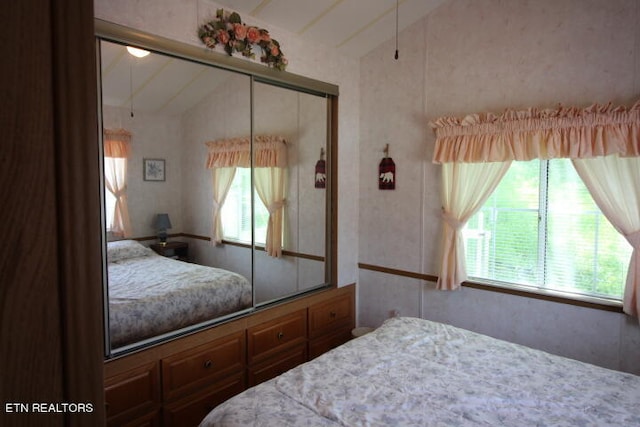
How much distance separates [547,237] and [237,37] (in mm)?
2469

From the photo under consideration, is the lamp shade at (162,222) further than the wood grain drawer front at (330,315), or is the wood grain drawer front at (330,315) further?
the wood grain drawer front at (330,315)

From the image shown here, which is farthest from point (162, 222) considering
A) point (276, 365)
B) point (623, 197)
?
point (623, 197)

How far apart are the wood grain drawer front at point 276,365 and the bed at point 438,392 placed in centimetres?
86

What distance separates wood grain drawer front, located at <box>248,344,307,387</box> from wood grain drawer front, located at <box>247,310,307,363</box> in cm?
5

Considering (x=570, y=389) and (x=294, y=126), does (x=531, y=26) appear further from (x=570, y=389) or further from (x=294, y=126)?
(x=570, y=389)

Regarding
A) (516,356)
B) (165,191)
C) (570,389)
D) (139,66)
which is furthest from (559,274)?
(139,66)

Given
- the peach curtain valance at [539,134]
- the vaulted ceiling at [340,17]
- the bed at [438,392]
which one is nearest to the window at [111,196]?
the bed at [438,392]

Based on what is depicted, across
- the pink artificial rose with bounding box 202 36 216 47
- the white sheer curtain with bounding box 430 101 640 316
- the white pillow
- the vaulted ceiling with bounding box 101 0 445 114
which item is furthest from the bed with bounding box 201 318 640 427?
the pink artificial rose with bounding box 202 36 216 47

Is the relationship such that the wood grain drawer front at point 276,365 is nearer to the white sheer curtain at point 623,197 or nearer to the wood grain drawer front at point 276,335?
the wood grain drawer front at point 276,335

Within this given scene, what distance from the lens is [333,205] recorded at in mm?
3463

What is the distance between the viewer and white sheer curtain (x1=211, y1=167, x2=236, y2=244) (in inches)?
103

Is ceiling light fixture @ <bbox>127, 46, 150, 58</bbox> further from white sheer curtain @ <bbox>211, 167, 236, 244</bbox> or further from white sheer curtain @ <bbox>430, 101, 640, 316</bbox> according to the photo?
white sheer curtain @ <bbox>430, 101, 640, 316</bbox>

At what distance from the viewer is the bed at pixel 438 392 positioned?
5.18 ft

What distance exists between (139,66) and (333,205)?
6.15 ft
